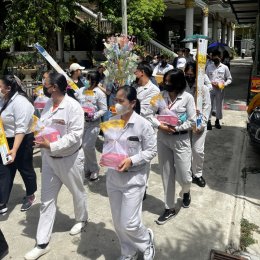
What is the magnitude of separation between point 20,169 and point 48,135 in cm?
145

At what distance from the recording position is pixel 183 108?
405cm

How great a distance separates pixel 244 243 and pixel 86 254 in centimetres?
172

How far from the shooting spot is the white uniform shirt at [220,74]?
7.95 meters

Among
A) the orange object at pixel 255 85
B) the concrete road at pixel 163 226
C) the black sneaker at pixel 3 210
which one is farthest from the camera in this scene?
the orange object at pixel 255 85

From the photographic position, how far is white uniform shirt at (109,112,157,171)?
3.14m

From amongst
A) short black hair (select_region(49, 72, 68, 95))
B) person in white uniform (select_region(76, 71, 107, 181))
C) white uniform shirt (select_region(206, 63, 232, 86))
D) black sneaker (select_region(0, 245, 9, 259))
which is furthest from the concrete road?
white uniform shirt (select_region(206, 63, 232, 86))

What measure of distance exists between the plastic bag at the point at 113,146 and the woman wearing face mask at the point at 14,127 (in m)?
1.42

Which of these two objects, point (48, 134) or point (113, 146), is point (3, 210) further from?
point (113, 146)

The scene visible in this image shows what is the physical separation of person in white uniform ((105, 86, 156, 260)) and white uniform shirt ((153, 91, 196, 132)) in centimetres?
89

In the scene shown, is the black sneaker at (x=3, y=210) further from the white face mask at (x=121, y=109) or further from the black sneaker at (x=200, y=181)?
the black sneaker at (x=200, y=181)

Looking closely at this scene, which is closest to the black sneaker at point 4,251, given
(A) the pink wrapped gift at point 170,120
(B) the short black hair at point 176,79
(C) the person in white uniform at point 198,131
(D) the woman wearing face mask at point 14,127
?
(D) the woman wearing face mask at point 14,127

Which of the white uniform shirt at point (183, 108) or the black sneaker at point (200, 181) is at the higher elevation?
the white uniform shirt at point (183, 108)

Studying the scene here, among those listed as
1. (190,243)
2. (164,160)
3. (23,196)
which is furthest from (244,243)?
(23,196)

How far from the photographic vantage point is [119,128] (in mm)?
3131
